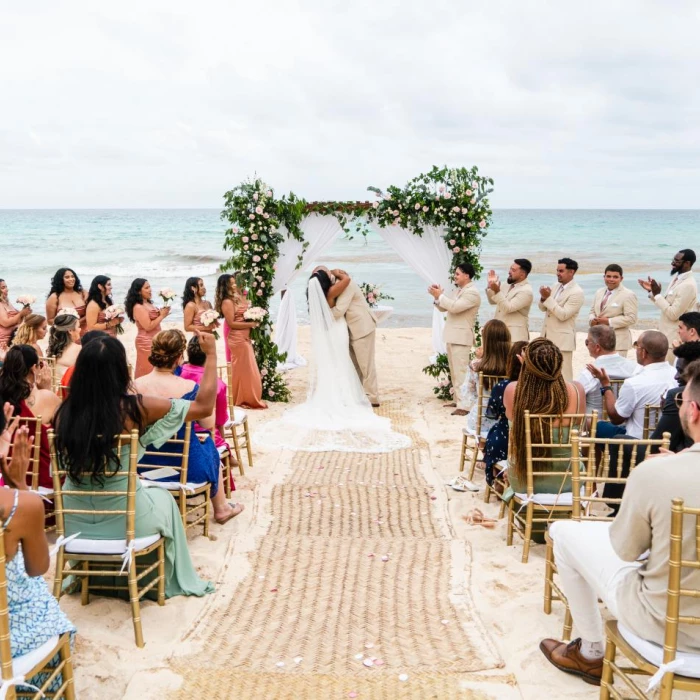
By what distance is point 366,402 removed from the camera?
9.13m

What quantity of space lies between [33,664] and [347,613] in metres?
1.68

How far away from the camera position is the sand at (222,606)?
3320mm

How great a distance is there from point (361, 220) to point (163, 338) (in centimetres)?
565

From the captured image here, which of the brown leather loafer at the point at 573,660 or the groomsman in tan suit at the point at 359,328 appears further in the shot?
the groomsman in tan suit at the point at 359,328

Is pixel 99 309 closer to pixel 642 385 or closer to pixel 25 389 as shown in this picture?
pixel 25 389

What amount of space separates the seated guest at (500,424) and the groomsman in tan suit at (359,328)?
11.5 feet

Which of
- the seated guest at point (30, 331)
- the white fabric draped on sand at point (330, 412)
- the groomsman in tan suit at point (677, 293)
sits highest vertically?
the groomsman in tan suit at point (677, 293)

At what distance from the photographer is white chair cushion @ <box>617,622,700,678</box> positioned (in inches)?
101

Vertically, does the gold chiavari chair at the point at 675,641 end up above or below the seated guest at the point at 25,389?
below

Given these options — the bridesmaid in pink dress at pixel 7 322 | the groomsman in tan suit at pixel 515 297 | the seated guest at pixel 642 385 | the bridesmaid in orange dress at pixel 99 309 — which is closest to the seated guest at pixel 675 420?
the seated guest at pixel 642 385

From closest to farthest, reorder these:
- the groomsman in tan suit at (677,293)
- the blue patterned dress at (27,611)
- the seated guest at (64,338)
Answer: the blue patterned dress at (27,611), the seated guest at (64,338), the groomsman in tan suit at (677,293)

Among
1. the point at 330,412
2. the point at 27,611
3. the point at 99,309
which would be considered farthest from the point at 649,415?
the point at 99,309

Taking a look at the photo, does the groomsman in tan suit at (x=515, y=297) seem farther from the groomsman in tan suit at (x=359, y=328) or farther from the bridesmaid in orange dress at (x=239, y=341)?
the bridesmaid in orange dress at (x=239, y=341)

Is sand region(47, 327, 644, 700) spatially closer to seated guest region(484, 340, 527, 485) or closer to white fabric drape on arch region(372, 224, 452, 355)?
seated guest region(484, 340, 527, 485)
